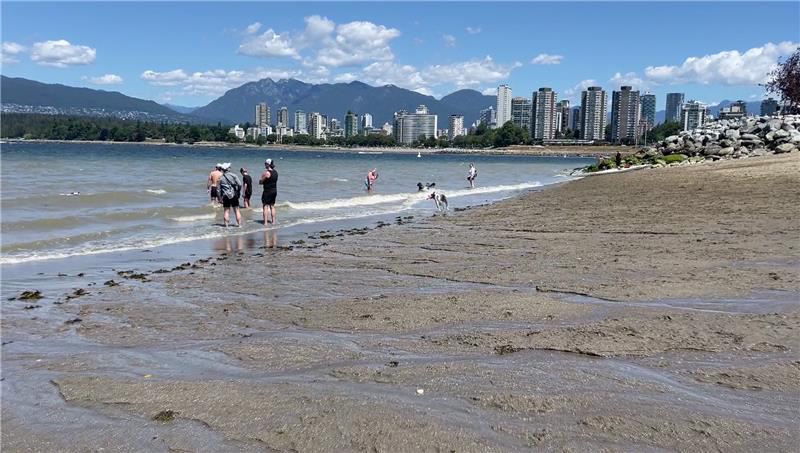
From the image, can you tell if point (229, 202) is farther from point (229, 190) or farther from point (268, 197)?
point (268, 197)

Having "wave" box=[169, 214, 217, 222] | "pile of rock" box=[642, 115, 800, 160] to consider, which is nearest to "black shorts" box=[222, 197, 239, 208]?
"wave" box=[169, 214, 217, 222]

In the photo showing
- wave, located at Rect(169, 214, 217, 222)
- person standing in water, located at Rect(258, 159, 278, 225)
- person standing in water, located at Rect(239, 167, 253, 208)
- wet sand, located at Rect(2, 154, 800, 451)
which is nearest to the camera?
wet sand, located at Rect(2, 154, 800, 451)

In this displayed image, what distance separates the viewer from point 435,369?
16.3 feet

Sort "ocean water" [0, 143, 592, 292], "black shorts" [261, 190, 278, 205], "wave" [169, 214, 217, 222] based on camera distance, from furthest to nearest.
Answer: "wave" [169, 214, 217, 222]
"black shorts" [261, 190, 278, 205]
"ocean water" [0, 143, 592, 292]

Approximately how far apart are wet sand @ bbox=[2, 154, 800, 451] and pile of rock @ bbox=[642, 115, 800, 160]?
91.2 ft

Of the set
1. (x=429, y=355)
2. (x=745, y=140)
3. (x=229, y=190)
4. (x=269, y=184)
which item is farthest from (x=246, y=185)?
(x=745, y=140)

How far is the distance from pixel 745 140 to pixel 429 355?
38.2 metres

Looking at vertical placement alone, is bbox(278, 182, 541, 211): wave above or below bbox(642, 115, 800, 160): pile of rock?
below

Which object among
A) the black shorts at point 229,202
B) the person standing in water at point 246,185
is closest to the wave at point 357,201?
the person standing in water at point 246,185

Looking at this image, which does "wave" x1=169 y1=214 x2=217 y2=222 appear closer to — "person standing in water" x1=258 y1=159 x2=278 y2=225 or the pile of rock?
"person standing in water" x1=258 y1=159 x2=278 y2=225

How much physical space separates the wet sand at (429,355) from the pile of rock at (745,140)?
27798mm

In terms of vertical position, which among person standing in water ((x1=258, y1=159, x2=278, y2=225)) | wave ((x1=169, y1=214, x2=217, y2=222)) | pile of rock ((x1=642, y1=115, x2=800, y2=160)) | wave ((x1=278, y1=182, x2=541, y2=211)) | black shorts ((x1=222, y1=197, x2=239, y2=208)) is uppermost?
pile of rock ((x1=642, y1=115, x2=800, y2=160))

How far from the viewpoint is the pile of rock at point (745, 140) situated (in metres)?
34.0

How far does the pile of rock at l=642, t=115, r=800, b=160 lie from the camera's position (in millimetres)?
34000
